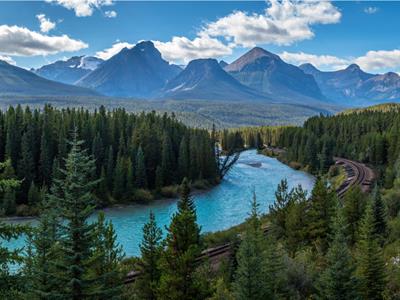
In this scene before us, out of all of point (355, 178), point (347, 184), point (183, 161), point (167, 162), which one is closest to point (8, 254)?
point (167, 162)

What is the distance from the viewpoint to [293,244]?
34.2 metres

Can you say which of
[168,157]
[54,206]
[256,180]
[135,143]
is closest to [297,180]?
[256,180]

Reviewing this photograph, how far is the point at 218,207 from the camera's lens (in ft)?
220

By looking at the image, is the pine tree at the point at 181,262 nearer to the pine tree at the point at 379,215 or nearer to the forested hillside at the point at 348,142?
the pine tree at the point at 379,215

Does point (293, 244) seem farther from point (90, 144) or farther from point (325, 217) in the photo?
point (90, 144)

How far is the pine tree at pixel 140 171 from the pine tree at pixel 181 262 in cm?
5299

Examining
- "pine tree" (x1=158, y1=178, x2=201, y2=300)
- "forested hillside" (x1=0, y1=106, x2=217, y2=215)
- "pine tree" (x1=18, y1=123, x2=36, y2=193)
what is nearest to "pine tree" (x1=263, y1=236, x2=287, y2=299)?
"pine tree" (x1=158, y1=178, x2=201, y2=300)

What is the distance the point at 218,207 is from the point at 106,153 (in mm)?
22025

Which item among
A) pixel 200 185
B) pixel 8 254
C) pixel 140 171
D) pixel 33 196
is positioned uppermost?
pixel 8 254

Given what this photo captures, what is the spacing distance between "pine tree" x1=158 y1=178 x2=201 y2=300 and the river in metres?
21.6

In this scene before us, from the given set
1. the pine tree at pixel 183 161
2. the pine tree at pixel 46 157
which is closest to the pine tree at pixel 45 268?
the pine tree at pixel 46 157

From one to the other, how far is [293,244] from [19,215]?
130 ft

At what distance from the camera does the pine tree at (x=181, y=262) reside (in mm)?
19547

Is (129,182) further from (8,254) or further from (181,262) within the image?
(8,254)
